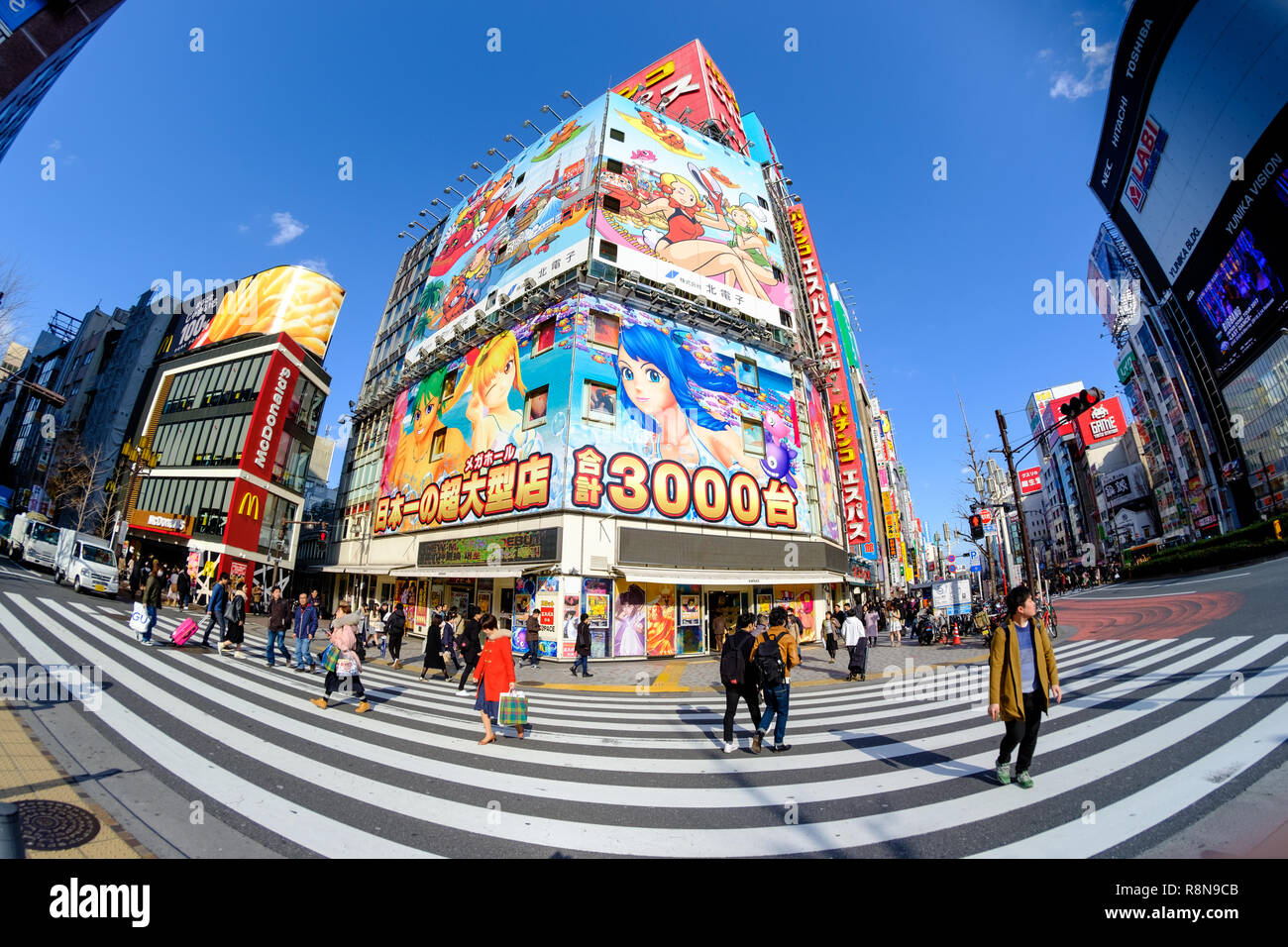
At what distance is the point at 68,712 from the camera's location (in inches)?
244

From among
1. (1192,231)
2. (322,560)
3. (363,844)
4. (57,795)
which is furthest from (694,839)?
(1192,231)

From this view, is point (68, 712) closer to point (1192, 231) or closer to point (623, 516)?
point (623, 516)

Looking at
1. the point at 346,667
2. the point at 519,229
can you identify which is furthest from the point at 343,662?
the point at 519,229

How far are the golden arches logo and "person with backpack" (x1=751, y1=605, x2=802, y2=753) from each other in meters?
34.9

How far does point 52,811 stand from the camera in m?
3.68

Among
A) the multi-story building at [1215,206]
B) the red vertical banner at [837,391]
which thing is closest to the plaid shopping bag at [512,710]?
the red vertical banner at [837,391]

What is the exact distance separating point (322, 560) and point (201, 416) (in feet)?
42.3

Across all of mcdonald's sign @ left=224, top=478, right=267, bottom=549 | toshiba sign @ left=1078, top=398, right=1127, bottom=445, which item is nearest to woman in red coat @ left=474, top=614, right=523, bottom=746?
mcdonald's sign @ left=224, top=478, right=267, bottom=549

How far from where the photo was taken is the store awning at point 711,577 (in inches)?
674

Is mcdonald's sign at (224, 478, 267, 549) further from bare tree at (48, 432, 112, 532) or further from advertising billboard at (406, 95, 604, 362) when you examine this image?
bare tree at (48, 432, 112, 532)

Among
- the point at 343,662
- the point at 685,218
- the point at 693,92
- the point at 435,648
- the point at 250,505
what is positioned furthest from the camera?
the point at 693,92

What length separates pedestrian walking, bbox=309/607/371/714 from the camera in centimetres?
820

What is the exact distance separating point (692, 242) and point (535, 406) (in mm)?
11698

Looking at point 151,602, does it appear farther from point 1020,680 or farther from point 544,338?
point 1020,680
